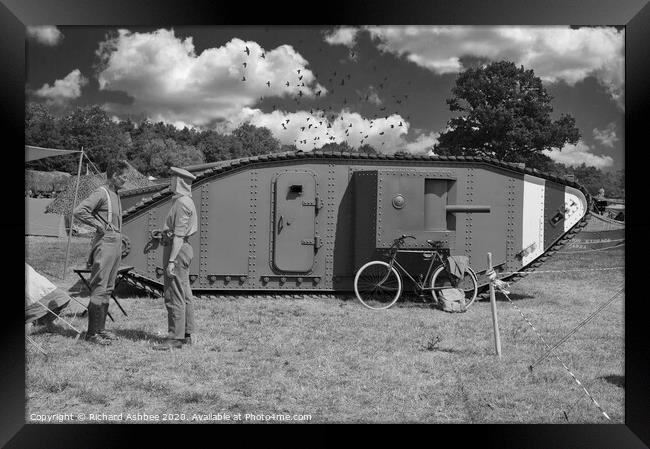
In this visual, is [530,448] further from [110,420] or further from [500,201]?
[500,201]

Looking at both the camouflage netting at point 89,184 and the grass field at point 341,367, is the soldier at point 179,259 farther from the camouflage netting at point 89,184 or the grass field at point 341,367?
the camouflage netting at point 89,184

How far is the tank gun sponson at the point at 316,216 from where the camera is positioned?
8.27 metres

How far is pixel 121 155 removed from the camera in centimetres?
763

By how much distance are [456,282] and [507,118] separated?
9.66 feet

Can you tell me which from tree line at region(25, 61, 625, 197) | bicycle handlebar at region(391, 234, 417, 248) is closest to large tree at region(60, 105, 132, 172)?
tree line at region(25, 61, 625, 197)

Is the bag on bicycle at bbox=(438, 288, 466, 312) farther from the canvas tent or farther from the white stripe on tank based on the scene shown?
the canvas tent

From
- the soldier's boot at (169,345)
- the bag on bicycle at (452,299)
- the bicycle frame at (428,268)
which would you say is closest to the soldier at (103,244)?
the soldier's boot at (169,345)

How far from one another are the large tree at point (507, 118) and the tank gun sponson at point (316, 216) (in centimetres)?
96

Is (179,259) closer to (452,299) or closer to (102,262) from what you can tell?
(102,262)

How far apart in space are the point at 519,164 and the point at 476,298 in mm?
2278

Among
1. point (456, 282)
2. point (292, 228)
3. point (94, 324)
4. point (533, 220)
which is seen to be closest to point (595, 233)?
point (533, 220)

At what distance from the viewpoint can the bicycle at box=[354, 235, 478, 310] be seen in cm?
823

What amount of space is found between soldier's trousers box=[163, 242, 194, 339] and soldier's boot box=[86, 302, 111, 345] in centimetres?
75

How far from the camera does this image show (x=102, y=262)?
5.84 metres
